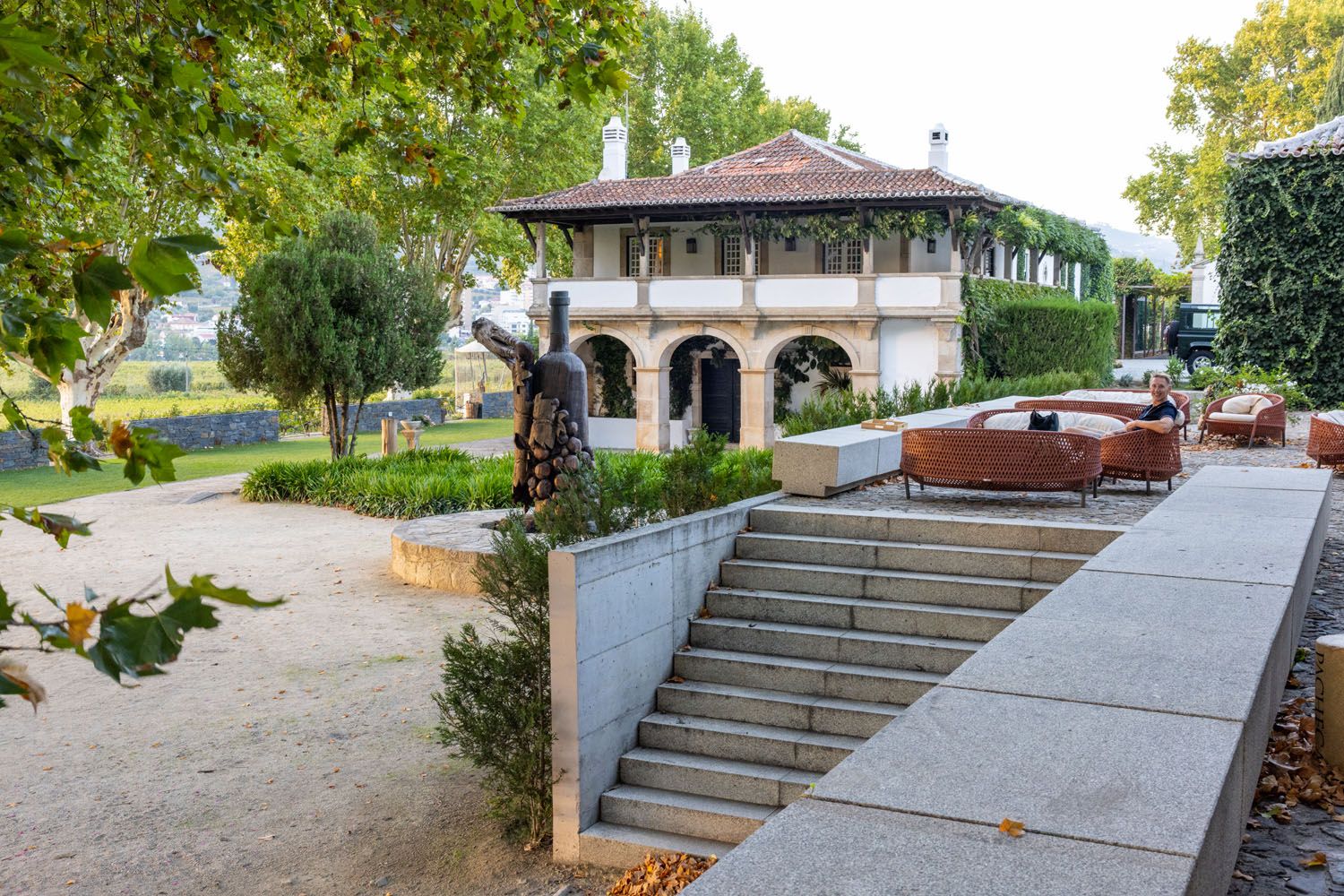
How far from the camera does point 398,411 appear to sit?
4091 centimetres

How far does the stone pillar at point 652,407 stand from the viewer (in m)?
30.2

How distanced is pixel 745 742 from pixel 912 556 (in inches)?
75.5

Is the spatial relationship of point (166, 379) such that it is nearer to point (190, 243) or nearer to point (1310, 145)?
point (1310, 145)

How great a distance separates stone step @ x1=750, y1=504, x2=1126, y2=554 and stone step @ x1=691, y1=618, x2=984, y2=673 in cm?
100

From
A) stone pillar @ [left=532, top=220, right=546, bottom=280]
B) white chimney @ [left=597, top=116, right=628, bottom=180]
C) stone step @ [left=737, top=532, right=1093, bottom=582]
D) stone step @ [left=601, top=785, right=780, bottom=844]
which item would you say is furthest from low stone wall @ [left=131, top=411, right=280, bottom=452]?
stone step @ [left=601, top=785, right=780, bottom=844]

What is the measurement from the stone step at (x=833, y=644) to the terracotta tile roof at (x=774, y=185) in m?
20.6

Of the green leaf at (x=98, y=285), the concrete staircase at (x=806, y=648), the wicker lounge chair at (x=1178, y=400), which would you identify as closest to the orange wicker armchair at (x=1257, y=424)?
the wicker lounge chair at (x=1178, y=400)

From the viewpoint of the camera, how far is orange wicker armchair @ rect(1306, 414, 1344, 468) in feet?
39.4

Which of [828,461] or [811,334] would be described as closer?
[828,461]

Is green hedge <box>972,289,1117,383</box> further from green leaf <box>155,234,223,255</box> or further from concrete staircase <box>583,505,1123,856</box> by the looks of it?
green leaf <box>155,234,223,255</box>

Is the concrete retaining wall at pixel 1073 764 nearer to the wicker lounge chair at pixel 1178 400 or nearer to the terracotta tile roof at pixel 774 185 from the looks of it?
the wicker lounge chair at pixel 1178 400

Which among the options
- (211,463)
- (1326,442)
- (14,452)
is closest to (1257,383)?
(1326,442)

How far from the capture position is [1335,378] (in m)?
20.3

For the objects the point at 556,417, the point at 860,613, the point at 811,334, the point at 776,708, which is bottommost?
the point at 776,708
